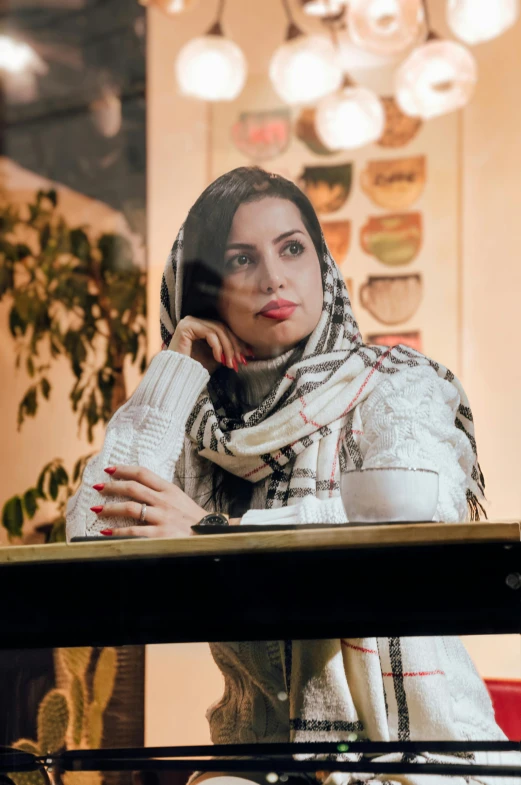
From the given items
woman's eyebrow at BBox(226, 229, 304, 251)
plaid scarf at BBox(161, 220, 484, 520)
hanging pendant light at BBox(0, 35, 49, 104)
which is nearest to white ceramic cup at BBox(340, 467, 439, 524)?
plaid scarf at BBox(161, 220, 484, 520)

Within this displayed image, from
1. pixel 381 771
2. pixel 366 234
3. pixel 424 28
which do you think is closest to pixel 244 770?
pixel 381 771

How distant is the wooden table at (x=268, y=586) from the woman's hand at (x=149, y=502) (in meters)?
0.38

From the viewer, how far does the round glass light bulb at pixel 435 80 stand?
Result: 1.95m

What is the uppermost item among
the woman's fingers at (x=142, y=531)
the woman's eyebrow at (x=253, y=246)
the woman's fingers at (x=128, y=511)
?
the woman's eyebrow at (x=253, y=246)

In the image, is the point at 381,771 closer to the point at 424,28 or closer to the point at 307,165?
the point at 307,165

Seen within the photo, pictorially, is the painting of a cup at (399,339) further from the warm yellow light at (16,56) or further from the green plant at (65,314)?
the warm yellow light at (16,56)

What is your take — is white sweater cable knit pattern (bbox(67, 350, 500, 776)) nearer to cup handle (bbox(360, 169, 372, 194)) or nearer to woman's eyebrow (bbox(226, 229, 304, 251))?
woman's eyebrow (bbox(226, 229, 304, 251))

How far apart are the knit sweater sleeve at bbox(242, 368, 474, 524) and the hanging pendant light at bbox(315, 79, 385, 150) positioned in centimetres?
91

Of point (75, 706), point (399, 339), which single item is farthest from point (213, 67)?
point (75, 706)

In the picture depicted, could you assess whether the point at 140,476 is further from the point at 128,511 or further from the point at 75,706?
the point at 75,706

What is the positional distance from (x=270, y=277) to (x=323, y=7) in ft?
3.35

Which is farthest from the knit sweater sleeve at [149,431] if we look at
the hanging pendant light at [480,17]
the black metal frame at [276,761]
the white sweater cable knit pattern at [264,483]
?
the hanging pendant light at [480,17]

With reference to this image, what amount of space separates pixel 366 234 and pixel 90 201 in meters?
0.76

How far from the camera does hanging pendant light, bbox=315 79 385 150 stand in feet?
6.69
